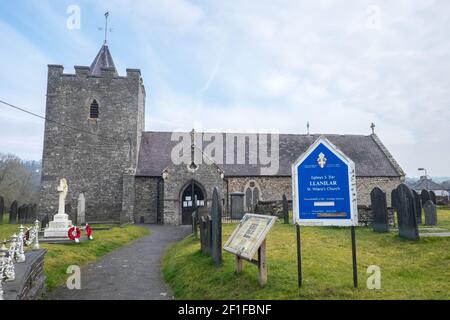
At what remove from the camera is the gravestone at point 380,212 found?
12.5m

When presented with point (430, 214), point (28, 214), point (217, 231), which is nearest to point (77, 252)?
point (217, 231)

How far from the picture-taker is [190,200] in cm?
2439

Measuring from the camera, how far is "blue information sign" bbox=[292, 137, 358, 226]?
19.4 ft

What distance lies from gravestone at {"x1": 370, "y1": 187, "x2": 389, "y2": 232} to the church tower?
16.8 m

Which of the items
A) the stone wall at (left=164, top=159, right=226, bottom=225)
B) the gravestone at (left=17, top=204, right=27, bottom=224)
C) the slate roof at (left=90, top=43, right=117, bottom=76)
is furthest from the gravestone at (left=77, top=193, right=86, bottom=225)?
the slate roof at (left=90, top=43, right=117, bottom=76)

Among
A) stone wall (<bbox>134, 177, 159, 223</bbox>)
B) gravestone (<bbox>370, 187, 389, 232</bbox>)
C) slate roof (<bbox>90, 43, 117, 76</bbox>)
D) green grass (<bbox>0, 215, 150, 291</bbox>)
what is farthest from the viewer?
slate roof (<bbox>90, 43, 117, 76</bbox>)

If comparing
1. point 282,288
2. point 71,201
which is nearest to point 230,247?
point 282,288

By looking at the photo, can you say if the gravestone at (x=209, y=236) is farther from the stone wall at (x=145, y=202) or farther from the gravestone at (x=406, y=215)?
the stone wall at (x=145, y=202)

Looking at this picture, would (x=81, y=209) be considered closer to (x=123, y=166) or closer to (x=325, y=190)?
(x=123, y=166)

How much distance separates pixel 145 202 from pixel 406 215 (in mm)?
18736

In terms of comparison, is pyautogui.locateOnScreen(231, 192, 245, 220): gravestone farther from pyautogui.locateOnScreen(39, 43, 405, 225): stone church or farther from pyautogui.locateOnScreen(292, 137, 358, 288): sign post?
pyautogui.locateOnScreen(292, 137, 358, 288): sign post

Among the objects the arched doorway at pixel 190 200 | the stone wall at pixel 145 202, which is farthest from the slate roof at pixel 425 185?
the stone wall at pixel 145 202

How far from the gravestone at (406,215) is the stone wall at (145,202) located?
1792 cm
